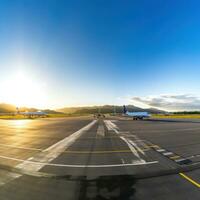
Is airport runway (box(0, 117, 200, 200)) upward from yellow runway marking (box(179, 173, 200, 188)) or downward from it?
downward

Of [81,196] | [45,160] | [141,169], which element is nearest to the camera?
[81,196]

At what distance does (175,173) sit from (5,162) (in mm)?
8948

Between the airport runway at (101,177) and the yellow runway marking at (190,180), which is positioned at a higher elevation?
the yellow runway marking at (190,180)

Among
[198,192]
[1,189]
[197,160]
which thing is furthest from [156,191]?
[1,189]

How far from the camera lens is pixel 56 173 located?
21.7 feet

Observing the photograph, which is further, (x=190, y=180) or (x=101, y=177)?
(x=101, y=177)

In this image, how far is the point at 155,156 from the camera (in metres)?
9.07

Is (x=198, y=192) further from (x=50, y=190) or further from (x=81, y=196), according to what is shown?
(x=50, y=190)

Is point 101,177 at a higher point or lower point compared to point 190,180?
lower

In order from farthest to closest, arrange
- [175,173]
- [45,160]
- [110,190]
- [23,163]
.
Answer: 1. [45,160]
2. [23,163]
3. [175,173]
4. [110,190]

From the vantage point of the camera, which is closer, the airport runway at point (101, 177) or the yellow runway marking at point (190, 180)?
the airport runway at point (101, 177)

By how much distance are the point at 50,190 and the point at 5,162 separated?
4.72 m

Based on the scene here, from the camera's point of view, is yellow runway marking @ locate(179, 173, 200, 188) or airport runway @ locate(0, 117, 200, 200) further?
yellow runway marking @ locate(179, 173, 200, 188)

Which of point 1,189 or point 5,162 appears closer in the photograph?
point 1,189
